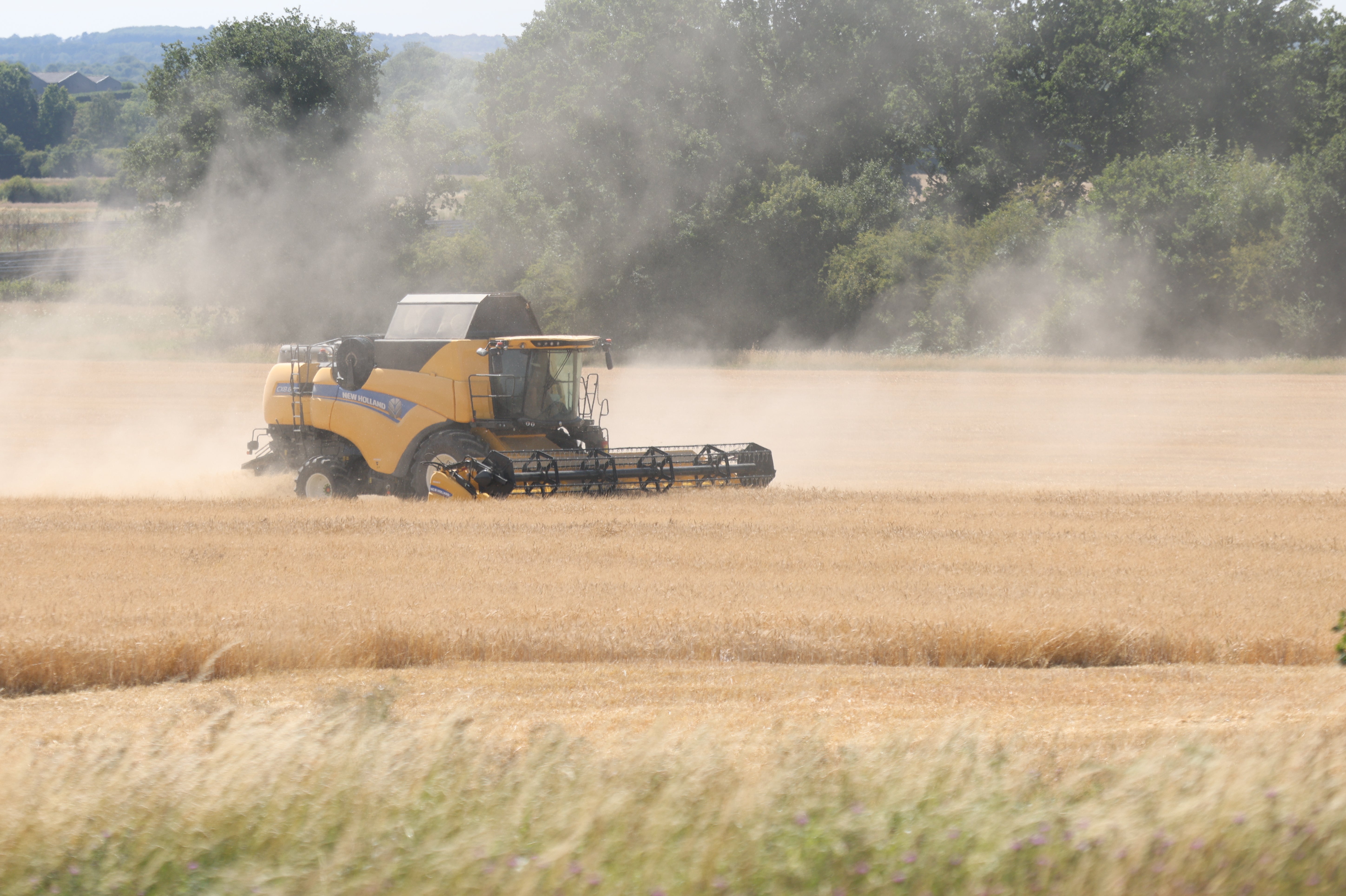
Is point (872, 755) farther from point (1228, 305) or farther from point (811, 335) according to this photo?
point (811, 335)

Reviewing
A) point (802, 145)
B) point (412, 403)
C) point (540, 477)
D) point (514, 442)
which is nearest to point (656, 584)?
point (540, 477)

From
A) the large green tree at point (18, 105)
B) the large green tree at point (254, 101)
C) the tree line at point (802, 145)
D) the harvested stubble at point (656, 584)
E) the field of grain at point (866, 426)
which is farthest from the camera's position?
the large green tree at point (18, 105)

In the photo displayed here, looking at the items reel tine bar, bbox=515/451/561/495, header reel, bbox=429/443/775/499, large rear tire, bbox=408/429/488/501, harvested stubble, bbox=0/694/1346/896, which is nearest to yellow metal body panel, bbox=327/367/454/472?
large rear tire, bbox=408/429/488/501

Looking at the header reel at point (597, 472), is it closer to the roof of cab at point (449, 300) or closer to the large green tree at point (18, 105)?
the roof of cab at point (449, 300)

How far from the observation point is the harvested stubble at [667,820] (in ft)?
10.7

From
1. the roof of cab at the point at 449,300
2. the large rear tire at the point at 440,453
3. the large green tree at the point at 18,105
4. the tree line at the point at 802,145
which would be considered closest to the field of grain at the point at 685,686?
the large rear tire at the point at 440,453

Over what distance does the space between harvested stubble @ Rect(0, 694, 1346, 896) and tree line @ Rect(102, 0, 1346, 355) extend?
141ft

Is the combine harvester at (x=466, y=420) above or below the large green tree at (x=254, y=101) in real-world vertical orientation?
below

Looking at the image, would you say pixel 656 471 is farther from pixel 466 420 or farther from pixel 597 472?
pixel 466 420

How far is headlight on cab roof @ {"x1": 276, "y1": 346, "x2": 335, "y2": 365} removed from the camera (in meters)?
18.0

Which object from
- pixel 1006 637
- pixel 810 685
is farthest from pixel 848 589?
pixel 810 685

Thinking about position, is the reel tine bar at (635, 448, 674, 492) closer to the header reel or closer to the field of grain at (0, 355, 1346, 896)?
the header reel

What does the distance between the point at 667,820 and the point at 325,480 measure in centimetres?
1469

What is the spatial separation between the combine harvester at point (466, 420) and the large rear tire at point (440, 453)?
2 centimetres
